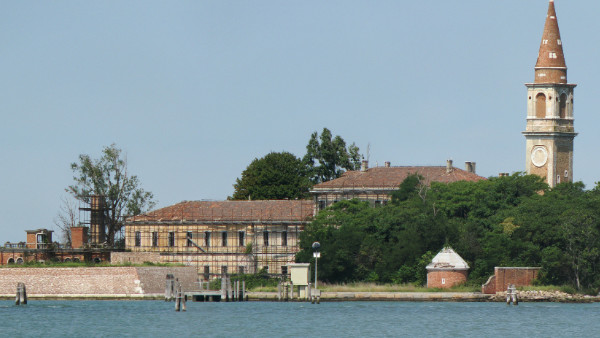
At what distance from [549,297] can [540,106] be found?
20.8 meters

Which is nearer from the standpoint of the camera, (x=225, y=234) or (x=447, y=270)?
(x=447, y=270)

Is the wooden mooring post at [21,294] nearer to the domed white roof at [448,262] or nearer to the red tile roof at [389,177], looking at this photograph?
the domed white roof at [448,262]

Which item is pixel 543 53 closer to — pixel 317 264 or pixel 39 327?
pixel 317 264

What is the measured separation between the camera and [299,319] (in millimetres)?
61281

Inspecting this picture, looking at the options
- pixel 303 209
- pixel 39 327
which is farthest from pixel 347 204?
pixel 39 327

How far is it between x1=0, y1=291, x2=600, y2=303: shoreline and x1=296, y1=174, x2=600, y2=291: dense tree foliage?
1385 mm

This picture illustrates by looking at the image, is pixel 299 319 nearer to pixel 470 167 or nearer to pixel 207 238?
pixel 207 238

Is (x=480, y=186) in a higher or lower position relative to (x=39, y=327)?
higher

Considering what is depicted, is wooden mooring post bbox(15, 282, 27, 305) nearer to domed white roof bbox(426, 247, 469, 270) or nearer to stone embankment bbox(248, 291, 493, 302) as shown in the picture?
stone embankment bbox(248, 291, 493, 302)

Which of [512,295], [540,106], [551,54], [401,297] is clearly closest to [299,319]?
[401,297]

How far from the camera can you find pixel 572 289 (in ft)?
232

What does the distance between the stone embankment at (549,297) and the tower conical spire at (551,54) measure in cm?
2096

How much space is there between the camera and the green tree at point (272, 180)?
319 ft

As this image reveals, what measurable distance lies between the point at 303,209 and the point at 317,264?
12.0 meters
